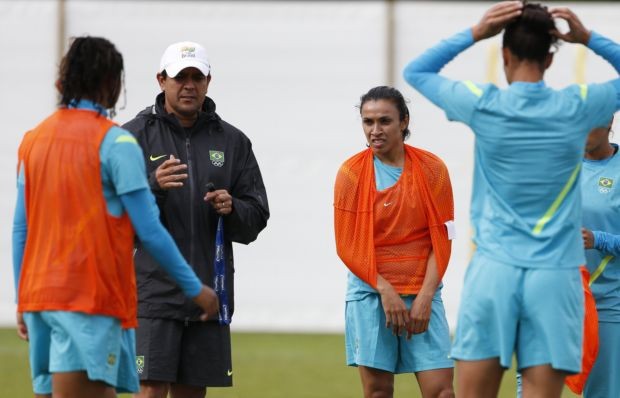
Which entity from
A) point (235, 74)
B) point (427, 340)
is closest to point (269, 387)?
point (427, 340)

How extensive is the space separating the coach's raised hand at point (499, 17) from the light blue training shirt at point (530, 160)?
224 millimetres

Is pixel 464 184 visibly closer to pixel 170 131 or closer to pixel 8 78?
pixel 8 78

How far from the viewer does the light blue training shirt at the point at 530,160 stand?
5.18m

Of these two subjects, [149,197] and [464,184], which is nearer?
[149,197]

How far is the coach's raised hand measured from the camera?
5148mm

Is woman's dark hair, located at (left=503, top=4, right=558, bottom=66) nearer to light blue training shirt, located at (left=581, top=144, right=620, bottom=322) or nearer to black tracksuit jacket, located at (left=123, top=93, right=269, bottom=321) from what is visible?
light blue training shirt, located at (left=581, top=144, right=620, bottom=322)

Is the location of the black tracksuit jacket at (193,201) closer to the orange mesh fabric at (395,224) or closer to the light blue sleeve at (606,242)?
the orange mesh fabric at (395,224)

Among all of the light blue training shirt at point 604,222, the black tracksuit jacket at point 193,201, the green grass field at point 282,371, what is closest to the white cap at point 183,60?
the black tracksuit jacket at point 193,201

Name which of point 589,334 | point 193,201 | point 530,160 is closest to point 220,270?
point 193,201

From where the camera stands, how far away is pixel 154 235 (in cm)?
519

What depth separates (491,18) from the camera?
5207 mm

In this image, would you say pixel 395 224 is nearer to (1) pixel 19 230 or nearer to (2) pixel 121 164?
(2) pixel 121 164

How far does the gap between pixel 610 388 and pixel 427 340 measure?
967mm

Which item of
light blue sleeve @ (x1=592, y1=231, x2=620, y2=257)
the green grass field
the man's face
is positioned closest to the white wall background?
the green grass field
